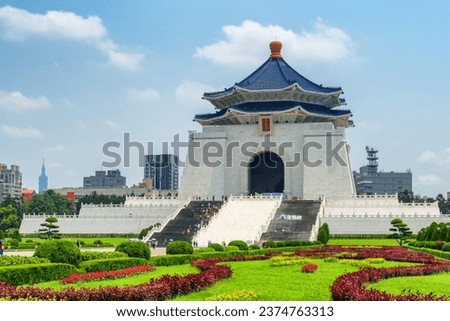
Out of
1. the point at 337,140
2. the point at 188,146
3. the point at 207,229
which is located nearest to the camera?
the point at 207,229

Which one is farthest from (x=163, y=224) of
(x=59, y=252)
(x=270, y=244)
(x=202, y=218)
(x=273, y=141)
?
(x=59, y=252)

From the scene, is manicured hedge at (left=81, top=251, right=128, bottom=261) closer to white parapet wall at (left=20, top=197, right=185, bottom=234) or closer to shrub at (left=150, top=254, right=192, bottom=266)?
shrub at (left=150, top=254, right=192, bottom=266)

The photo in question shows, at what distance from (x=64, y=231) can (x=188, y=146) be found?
1248 centimetres

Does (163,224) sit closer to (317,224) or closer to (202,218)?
(202,218)

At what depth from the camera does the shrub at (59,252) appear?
15.0m

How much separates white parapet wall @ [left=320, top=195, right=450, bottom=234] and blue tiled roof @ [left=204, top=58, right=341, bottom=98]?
33.3 ft

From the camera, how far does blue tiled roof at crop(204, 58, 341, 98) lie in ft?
157

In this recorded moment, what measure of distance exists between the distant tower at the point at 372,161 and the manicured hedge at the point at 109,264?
9032 cm

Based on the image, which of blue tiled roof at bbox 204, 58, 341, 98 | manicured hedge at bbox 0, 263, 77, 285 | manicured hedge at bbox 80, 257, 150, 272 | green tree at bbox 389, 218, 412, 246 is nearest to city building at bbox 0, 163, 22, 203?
blue tiled roof at bbox 204, 58, 341, 98

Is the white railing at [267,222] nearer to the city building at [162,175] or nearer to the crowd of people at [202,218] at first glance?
the crowd of people at [202,218]
